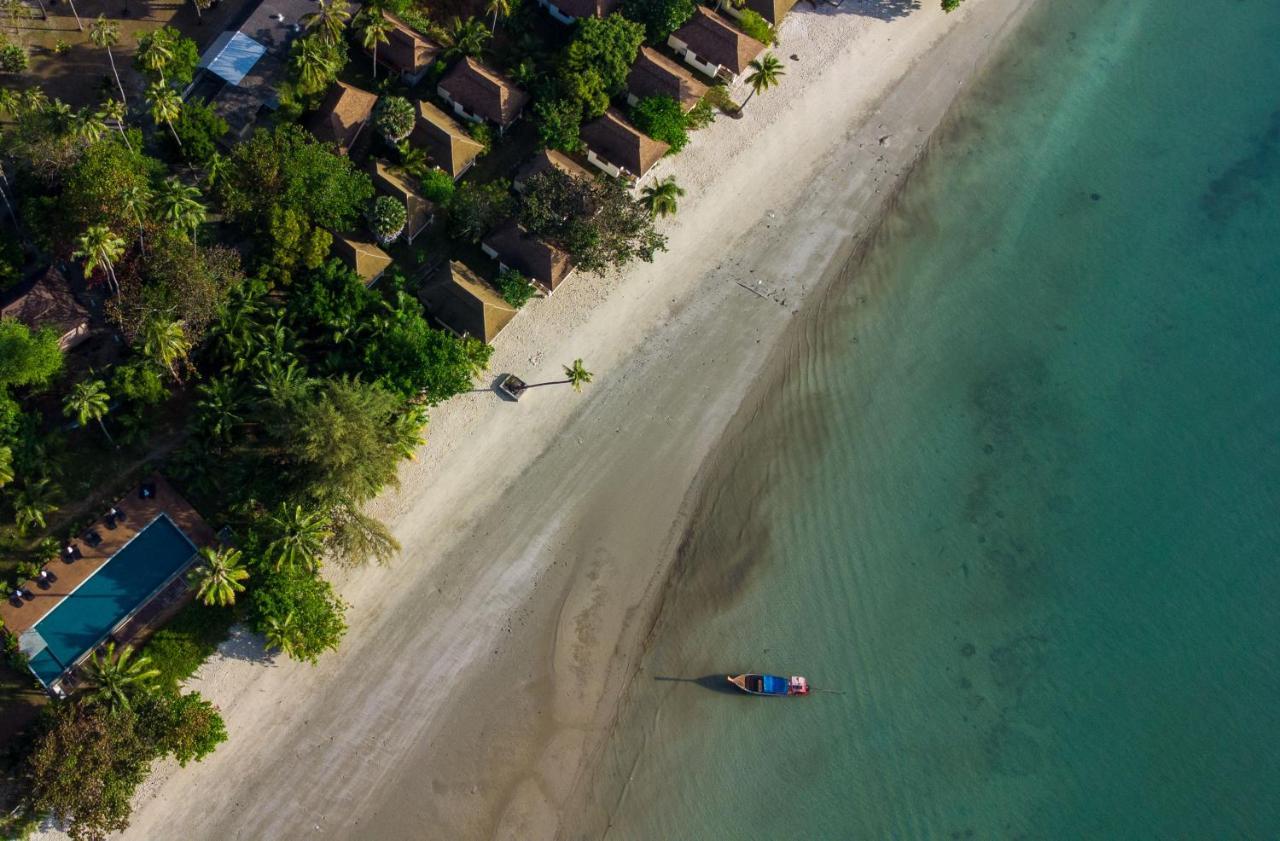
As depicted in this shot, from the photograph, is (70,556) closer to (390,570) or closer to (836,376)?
(390,570)

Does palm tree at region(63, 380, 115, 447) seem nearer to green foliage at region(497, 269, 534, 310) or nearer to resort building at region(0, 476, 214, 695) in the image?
resort building at region(0, 476, 214, 695)

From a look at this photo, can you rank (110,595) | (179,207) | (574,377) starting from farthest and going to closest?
(574,377) < (179,207) < (110,595)

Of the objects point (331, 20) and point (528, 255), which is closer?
point (331, 20)

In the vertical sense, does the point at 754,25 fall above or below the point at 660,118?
above

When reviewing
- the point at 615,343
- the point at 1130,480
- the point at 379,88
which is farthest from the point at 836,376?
the point at 379,88

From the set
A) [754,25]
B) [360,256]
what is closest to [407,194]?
[360,256]

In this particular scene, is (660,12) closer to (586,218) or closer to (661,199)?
(661,199)
